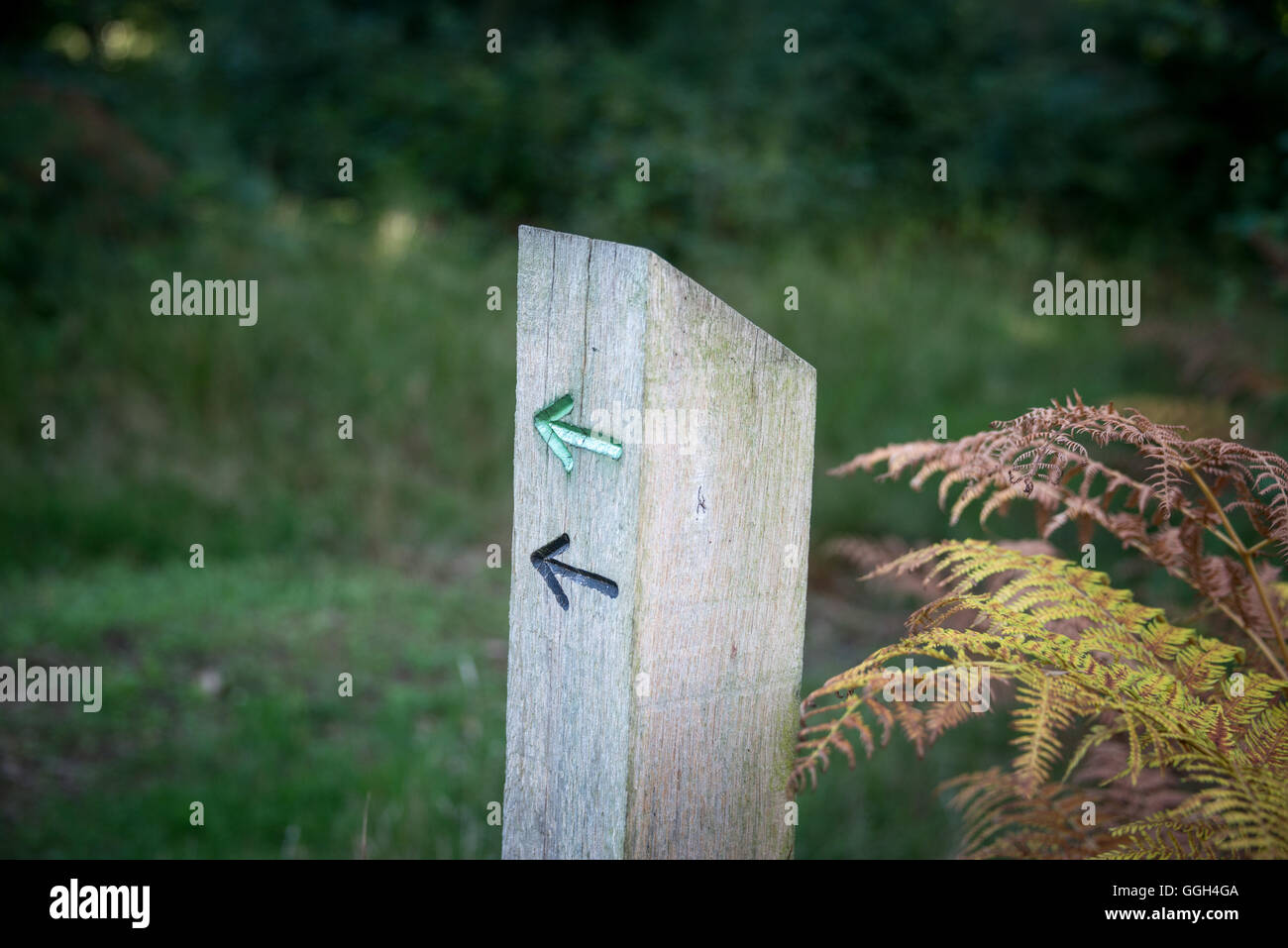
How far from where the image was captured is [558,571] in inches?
59.7

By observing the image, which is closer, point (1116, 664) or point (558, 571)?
point (558, 571)

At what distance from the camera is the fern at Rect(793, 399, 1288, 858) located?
155 cm

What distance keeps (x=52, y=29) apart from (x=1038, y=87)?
8625mm

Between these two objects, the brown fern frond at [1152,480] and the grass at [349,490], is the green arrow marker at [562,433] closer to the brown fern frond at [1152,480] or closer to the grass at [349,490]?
the brown fern frond at [1152,480]

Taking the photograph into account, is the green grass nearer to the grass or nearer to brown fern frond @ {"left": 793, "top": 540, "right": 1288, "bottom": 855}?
the grass

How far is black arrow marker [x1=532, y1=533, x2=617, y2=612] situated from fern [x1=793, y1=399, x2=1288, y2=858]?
16.3 inches

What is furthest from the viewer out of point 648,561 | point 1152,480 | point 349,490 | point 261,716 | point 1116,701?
point 349,490

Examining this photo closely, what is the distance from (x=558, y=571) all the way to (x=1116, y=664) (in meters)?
0.88

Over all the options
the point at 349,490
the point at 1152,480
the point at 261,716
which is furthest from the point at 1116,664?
the point at 349,490

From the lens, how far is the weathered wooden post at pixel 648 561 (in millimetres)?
1427

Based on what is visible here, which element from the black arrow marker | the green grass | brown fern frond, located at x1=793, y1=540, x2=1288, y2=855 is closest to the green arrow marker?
the black arrow marker

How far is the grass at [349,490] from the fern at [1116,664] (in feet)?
5.36

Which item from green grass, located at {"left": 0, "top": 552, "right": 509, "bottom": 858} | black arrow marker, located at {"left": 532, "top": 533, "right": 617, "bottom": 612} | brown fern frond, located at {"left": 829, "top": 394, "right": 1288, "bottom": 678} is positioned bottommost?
green grass, located at {"left": 0, "top": 552, "right": 509, "bottom": 858}

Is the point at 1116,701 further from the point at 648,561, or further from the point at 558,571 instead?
the point at 558,571
